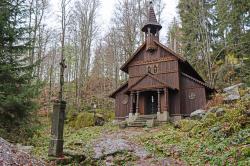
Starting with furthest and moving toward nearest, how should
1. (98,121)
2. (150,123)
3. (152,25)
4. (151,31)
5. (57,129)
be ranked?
(151,31) < (152,25) < (98,121) < (150,123) < (57,129)

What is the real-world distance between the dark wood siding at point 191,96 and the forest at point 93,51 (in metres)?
3.69

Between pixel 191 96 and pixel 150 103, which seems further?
pixel 150 103

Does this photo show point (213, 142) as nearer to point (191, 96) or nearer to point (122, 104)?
point (191, 96)

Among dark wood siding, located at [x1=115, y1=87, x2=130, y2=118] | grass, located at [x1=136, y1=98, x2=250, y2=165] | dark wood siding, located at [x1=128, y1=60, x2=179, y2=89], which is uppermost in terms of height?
dark wood siding, located at [x1=128, y1=60, x2=179, y2=89]

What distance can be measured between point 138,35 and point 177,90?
13059mm

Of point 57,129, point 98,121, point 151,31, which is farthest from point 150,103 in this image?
point 57,129

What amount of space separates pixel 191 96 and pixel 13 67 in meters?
15.2

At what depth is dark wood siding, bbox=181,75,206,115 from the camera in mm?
22656

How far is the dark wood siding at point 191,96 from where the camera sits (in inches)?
892

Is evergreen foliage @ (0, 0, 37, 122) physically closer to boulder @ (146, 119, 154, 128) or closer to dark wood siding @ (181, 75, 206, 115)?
boulder @ (146, 119, 154, 128)

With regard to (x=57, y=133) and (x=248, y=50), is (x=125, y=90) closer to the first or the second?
(x=248, y=50)

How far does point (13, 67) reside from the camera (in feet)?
42.2

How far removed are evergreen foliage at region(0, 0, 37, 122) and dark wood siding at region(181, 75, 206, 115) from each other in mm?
14048

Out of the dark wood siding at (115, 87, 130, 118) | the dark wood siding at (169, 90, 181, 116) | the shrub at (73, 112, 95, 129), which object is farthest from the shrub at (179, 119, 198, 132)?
the shrub at (73, 112, 95, 129)
